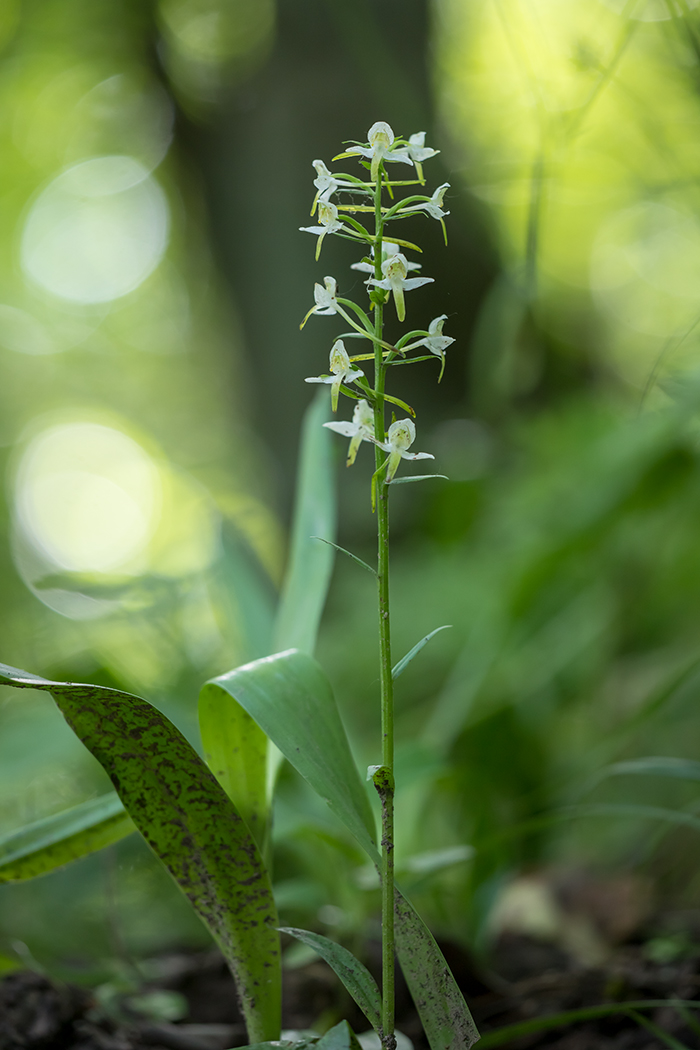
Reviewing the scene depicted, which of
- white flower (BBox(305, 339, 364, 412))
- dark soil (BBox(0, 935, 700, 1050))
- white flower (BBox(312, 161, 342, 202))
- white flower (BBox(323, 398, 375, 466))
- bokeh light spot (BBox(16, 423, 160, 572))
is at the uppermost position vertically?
bokeh light spot (BBox(16, 423, 160, 572))

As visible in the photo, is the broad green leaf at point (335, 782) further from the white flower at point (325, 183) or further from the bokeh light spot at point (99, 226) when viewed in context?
the bokeh light spot at point (99, 226)

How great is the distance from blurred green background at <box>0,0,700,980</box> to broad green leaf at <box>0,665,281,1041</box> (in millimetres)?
217

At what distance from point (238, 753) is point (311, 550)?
0.76 ft

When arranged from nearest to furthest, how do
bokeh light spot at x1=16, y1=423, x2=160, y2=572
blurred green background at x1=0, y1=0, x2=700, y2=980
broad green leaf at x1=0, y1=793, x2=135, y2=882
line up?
broad green leaf at x1=0, y1=793, x2=135, y2=882 < blurred green background at x1=0, y1=0, x2=700, y2=980 < bokeh light spot at x1=16, y1=423, x2=160, y2=572

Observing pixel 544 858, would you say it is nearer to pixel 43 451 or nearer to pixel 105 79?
pixel 105 79

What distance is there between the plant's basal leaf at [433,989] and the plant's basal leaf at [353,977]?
0.02 metres

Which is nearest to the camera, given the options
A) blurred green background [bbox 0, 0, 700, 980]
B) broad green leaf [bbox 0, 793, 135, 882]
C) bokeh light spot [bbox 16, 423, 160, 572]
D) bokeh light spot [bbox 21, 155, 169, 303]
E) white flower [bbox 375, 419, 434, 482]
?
white flower [bbox 375, 419, 434, 482]

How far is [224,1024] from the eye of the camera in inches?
29.1

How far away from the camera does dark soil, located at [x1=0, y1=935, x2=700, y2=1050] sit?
563mm

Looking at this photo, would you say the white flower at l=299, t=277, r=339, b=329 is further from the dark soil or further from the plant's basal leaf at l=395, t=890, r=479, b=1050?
the dark soil

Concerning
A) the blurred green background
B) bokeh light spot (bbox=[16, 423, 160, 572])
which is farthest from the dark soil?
bokeh light spot (bbox=[16, 423, 160, 572])

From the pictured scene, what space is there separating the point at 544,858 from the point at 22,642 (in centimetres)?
118

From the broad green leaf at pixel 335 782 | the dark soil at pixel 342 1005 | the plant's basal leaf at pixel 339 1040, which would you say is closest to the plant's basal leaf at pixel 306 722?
the broad green leaf at pixel 335 782

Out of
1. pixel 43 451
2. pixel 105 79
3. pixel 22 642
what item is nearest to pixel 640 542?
pixel 22 642
